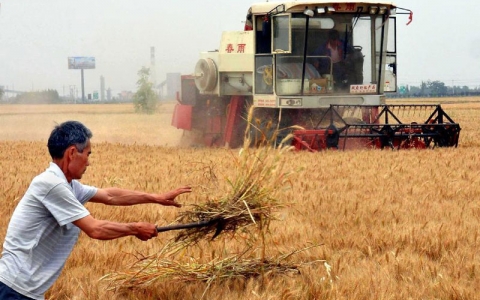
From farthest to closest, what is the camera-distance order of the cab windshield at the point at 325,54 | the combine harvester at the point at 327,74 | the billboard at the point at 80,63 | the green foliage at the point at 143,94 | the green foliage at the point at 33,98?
the billboard at the point at 80,63 → the green foliage at the point at 143,94 → the green foliage at the point at 33,98 → the cab windshield at the point at 325,54 → the combine harvester at the point at 327,74

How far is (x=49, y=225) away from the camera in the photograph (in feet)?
12.0

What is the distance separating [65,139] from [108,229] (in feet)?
1.56

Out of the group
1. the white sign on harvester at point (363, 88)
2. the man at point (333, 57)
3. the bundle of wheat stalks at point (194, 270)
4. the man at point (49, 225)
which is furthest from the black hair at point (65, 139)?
the white sign on harvester at point (363, 88)

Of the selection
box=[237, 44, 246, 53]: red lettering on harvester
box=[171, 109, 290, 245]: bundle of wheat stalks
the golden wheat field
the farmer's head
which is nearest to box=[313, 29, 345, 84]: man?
box=[237, 44, 246, 53]: red lettering on harvester

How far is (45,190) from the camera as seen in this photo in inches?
140

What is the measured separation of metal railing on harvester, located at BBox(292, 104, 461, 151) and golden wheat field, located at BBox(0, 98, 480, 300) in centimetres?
197

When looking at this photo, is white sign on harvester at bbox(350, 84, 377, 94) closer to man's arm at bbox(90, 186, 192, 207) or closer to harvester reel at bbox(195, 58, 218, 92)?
harvester reel at bbox(195, 58, 218, 92)

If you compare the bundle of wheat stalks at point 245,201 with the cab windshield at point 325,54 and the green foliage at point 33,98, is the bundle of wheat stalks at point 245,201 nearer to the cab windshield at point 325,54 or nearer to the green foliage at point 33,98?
the cab windshield at point 325,54

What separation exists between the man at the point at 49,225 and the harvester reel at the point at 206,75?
1241 cm

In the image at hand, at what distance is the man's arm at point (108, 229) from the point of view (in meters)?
3.60

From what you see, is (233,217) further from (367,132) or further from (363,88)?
Result: (363,88)

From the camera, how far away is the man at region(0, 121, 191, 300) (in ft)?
11.6

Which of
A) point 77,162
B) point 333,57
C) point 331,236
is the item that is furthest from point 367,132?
point 77,162

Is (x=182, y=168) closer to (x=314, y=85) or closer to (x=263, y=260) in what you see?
(x=314, y=85)
